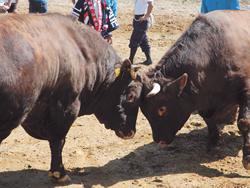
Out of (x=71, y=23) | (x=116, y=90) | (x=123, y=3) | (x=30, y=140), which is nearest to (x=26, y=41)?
(x=71, y=23)

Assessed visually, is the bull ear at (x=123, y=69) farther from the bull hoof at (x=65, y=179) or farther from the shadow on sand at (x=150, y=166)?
the bull hoof at (x=65, y=179)

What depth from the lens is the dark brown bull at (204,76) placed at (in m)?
4.21

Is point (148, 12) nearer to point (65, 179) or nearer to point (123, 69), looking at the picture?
point (123, 69)

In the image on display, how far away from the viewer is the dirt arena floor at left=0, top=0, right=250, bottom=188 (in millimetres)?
4047

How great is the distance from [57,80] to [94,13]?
9.43ft

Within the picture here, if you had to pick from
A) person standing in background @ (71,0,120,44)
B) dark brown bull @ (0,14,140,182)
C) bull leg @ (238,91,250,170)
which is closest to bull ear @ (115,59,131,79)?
dark brown bull @ (0,14,140,182)

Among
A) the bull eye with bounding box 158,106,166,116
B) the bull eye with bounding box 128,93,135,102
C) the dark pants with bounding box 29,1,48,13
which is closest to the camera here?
the bull eye with bounding box 128,93,135,102

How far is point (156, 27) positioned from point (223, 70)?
9.49 metres

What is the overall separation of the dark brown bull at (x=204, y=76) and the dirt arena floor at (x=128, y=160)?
408 mm

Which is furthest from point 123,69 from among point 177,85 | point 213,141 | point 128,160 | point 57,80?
point 213,141

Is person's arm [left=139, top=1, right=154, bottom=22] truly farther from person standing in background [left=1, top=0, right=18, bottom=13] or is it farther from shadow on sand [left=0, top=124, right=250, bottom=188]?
shadow on sand [left=0, top=124, right=250, bottom=188]

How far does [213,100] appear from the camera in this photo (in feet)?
14.7

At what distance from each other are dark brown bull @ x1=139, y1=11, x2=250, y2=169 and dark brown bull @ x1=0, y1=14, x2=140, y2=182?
390 mm

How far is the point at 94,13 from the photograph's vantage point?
6027 millimetres
